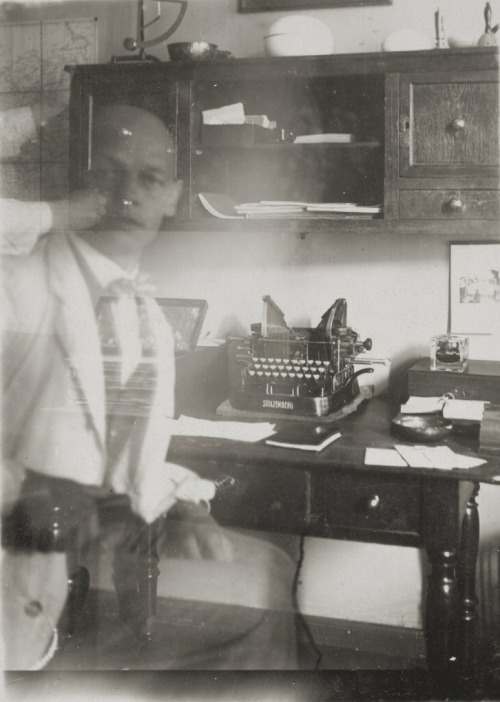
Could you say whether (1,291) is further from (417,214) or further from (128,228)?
(417,214)

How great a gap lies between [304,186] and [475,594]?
1.66 metres

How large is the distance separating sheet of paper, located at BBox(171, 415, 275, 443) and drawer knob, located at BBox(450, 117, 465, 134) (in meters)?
1.12

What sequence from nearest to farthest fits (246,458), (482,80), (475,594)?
1. (246,458)
2. (482,80)
3. (475,594)

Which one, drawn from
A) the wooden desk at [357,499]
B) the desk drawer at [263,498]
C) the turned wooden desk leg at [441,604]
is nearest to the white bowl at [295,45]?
the wooden desk at [357,499]

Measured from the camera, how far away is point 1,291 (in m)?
2.50

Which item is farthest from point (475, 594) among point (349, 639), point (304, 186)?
point (304, 186)

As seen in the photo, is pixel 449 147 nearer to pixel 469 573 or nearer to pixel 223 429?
pixel 223 429

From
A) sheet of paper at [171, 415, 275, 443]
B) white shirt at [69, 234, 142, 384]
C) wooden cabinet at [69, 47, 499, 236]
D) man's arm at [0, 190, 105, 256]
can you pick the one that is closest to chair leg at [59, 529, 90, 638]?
sheet of paper at [171, 415, 275, 443]

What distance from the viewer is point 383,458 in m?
1.97

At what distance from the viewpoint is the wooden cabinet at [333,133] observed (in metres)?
2.33

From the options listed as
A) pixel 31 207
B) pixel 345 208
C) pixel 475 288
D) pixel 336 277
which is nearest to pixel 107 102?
pixel 31 207

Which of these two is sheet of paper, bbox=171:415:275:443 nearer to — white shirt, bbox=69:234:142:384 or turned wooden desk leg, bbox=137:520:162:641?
white shirt, bbox=69:234:142:384

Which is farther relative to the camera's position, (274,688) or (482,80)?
(274,688)

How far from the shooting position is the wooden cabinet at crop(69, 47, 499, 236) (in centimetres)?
233
